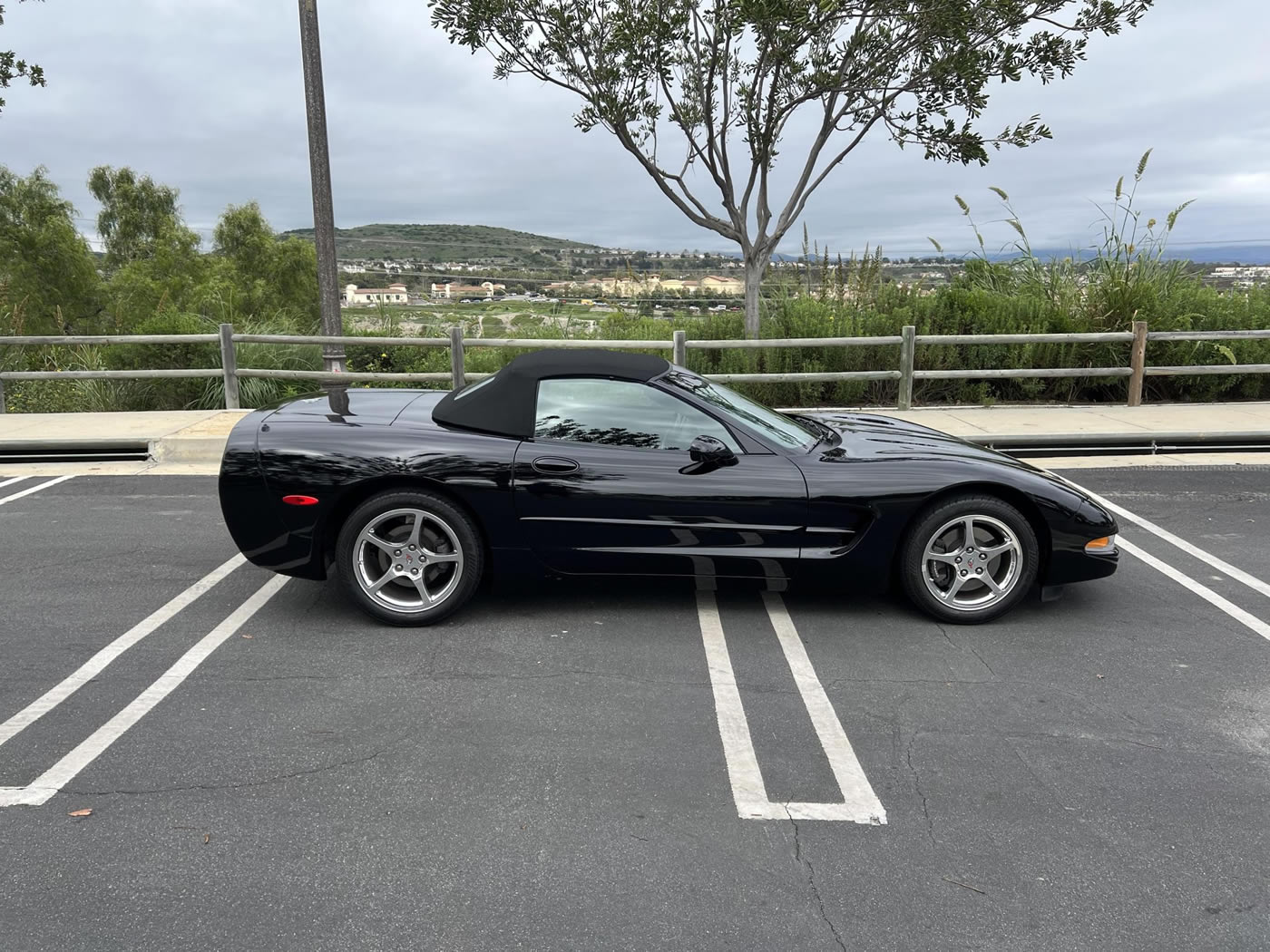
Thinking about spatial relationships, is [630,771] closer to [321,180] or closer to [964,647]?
[964,647]

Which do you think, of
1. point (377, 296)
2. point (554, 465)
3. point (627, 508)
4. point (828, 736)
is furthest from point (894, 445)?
point (377, 296)

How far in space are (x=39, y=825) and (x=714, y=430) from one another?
10.6 feet

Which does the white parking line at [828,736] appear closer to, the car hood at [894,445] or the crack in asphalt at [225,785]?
the car hood at [894,445]

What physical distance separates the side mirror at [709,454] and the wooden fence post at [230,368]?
753 cm

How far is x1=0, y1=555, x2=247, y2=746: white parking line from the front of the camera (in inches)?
149

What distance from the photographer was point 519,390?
499cm

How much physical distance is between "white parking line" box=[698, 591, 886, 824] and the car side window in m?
0.97

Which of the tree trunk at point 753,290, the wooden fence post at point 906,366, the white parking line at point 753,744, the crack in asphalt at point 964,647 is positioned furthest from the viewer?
the tree trunk at point 753,290

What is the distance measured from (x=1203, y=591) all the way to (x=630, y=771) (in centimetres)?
383

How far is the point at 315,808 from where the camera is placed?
10.4 ft

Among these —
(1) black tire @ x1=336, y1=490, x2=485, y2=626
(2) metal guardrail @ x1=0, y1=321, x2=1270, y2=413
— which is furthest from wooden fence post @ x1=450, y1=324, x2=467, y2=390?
(1) black tire @ x1=336, y1=490, x2=485, y2=626

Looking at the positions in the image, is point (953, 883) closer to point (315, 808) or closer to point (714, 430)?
point (315, 808)

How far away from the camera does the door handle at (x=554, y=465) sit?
473 centimetres

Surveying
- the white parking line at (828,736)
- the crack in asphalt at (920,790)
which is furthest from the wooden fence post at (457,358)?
the crack in asphalt at (920,790)
